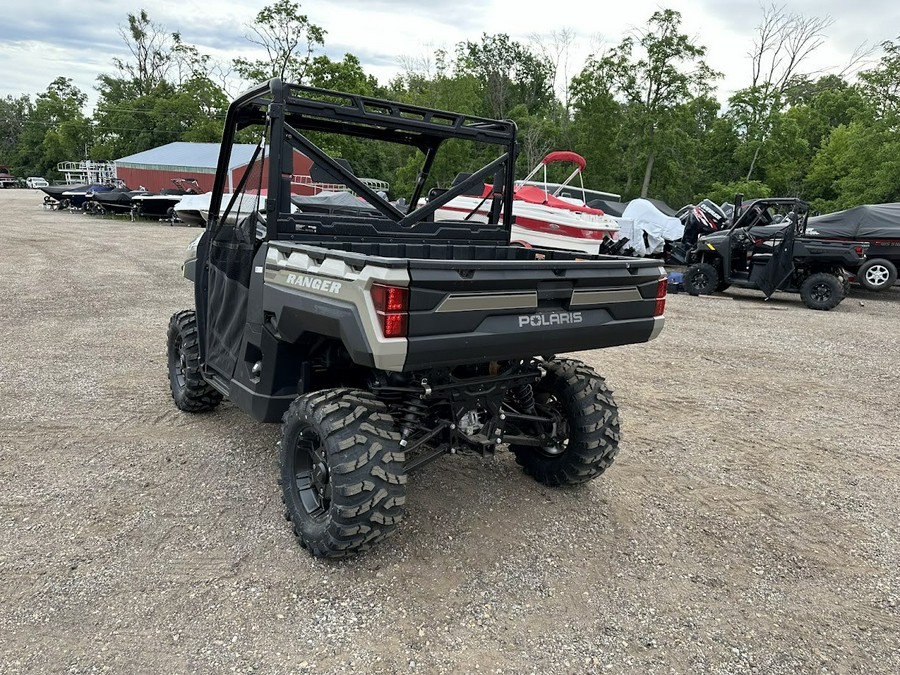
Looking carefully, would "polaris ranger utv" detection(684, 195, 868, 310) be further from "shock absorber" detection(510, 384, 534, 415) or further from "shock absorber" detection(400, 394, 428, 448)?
"shock absorber" detection(400, 394, 428, 448)

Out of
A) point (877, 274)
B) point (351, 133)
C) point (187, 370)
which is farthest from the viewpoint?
point (877, 274)

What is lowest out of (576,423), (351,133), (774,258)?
(576,423)

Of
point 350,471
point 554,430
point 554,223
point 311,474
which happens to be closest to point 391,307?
point 350,471

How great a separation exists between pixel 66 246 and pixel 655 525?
17.6 meters

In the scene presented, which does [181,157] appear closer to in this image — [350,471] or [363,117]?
[363,117]

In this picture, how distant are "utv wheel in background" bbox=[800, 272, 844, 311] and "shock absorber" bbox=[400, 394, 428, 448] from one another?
10729mm

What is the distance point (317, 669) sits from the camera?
7.42ft

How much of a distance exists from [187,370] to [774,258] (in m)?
10.8

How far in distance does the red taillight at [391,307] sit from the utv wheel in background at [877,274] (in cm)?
1302

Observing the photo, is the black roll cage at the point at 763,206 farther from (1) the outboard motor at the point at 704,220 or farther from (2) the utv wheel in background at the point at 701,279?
(1) the outboard motor at the point at 704,220

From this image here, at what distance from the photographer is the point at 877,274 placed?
482 inches

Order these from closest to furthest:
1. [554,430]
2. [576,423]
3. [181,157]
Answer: [576,423] → [554,430] → [181,157]

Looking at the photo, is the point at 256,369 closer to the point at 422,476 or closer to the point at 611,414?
the point at 422,476

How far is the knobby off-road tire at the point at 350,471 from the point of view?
8.73 feet
